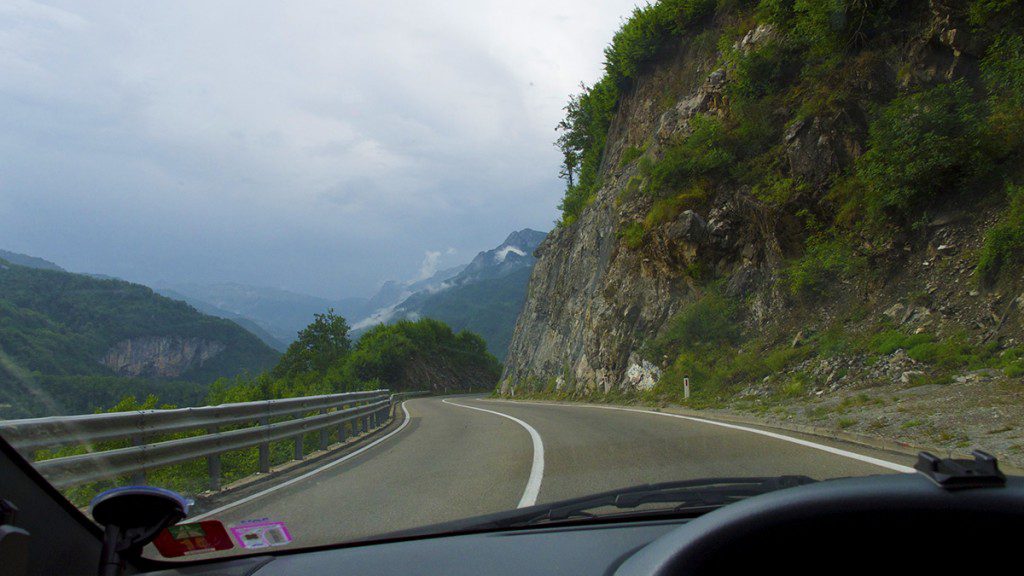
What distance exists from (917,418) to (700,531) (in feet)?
32.9

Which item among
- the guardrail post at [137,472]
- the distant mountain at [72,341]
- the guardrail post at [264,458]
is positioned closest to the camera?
the distant mountain at [72,341]

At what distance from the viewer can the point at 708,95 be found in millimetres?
27953

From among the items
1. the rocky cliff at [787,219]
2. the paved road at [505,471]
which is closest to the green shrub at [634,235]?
the rocky cliff at [787,219]

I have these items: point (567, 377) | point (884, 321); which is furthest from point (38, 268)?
point (567, 377)

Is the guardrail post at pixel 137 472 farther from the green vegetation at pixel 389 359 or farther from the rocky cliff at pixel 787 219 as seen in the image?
the green vegetation at pixel 389 359

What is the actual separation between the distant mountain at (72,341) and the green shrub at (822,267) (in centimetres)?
1740

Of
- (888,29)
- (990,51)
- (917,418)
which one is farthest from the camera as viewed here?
(888,29)

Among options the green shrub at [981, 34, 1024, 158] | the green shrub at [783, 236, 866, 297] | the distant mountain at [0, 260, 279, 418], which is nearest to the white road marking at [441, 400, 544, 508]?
the distant mountain at [0, 260, 279, 418]

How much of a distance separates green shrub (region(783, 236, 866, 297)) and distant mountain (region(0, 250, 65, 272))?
18.6 meters

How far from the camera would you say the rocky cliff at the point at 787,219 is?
15.6 meters

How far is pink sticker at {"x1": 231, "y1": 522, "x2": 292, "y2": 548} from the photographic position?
2.70 m

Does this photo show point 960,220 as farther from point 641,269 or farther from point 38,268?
point 38,268

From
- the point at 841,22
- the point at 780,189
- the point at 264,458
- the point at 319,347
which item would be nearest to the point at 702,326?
the point at 780,189

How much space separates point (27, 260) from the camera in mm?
5961
